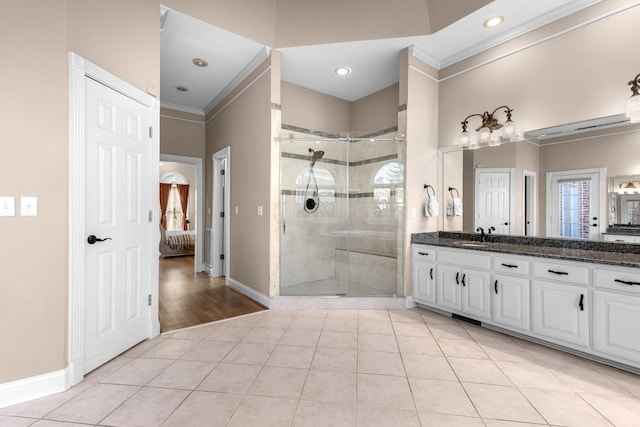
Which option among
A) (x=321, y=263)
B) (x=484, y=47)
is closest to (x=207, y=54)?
(x=321, y=263)

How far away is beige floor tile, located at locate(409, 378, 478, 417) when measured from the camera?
5.40 ft

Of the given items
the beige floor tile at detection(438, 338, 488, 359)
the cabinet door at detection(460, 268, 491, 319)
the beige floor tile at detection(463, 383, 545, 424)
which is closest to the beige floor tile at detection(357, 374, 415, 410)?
the beige floor tile at detection(463, 383, 545, 424)

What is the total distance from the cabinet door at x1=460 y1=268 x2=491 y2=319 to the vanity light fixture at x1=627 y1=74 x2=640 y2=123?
1682 mm

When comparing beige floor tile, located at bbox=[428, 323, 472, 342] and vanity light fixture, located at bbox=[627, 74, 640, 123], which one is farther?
beige floor tile, located at bbox=[428, 323, 472, 342]

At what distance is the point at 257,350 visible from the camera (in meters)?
2.38

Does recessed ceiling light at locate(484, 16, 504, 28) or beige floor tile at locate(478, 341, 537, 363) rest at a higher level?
recessed ceiling light at locate(484, 16, 504, 28)

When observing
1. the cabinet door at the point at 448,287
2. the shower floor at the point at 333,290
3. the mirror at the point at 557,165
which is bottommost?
the shower floor at the point at 333,290

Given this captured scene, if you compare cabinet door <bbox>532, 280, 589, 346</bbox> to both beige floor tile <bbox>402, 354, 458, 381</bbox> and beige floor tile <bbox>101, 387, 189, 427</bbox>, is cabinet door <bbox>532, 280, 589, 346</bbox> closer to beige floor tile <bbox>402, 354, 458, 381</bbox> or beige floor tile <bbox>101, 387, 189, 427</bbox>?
beige floor tile <bbox>402, 354, 458, 381</bbox>

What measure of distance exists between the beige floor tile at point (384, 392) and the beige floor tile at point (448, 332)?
88 centimetres

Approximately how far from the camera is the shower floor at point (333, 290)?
354 centimetres

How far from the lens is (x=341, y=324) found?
2.95 meters

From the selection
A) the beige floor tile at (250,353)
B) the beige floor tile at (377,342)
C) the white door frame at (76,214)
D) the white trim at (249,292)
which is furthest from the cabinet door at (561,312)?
the white door frame at (76,214)

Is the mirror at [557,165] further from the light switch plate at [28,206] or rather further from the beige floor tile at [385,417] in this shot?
the light switch plate at [28,206]

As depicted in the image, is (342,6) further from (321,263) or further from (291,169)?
(321,263)
